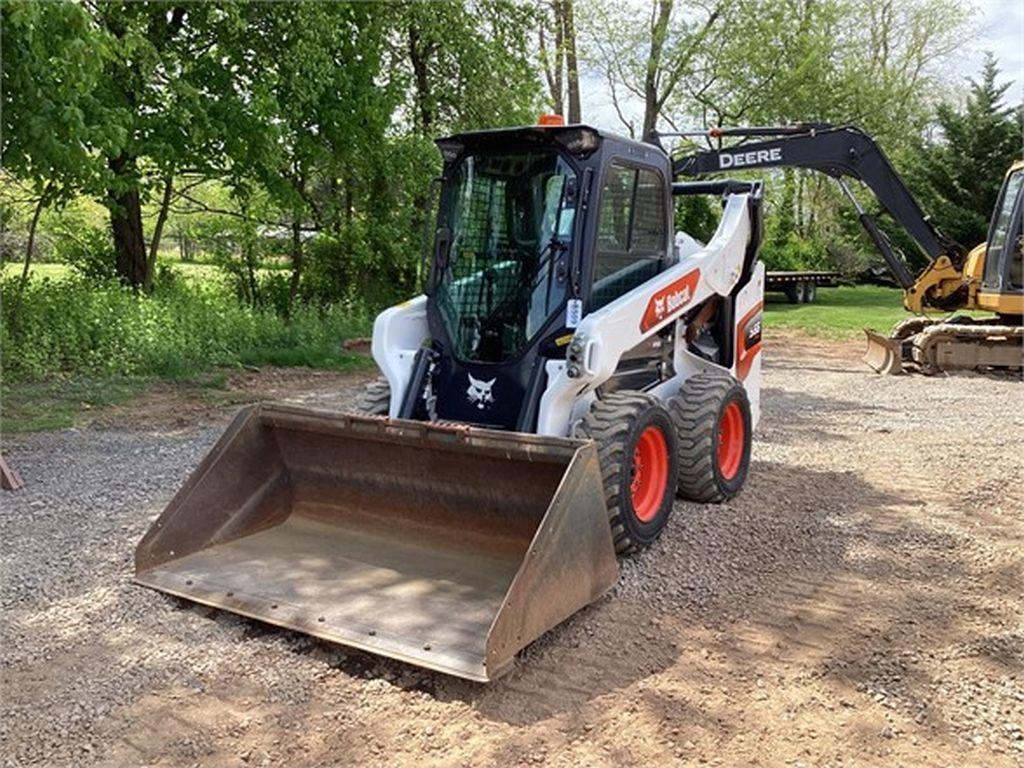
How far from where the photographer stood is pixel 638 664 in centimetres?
339

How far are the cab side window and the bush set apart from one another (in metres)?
6.31

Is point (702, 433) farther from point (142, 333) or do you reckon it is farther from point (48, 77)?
point (142, 333)

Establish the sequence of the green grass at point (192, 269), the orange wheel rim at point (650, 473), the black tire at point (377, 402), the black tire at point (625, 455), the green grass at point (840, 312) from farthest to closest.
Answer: the green grass at point (840, 312) < the green grass at point (192, 269) < the black tire at point (377, 402) < the orange wheel rim at point (650, 473) < the black tire at point (625, 455)

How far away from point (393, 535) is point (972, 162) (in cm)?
2201

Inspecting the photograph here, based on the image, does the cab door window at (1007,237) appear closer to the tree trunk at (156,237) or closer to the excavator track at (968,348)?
the excavator track at (968,348)

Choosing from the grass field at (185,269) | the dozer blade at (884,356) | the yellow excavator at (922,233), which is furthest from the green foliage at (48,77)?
the dozer blade at (884,356)

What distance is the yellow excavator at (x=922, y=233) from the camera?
34.8 ft

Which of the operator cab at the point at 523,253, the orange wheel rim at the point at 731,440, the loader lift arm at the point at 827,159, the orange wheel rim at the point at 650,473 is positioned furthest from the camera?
the loader lift arm at the point at 827,159

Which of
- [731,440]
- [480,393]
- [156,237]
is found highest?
[156,237]

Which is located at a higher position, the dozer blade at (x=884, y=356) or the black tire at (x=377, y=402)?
the black tire at (x=377, y=402)

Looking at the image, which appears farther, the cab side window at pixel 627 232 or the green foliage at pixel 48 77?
the green foliage at pixel 48 77

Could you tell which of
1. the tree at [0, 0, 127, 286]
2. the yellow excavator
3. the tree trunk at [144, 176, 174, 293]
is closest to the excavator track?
the yellow excavator

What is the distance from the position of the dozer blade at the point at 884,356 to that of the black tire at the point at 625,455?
771cm

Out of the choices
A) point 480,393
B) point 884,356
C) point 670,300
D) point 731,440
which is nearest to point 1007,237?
point 884,356
